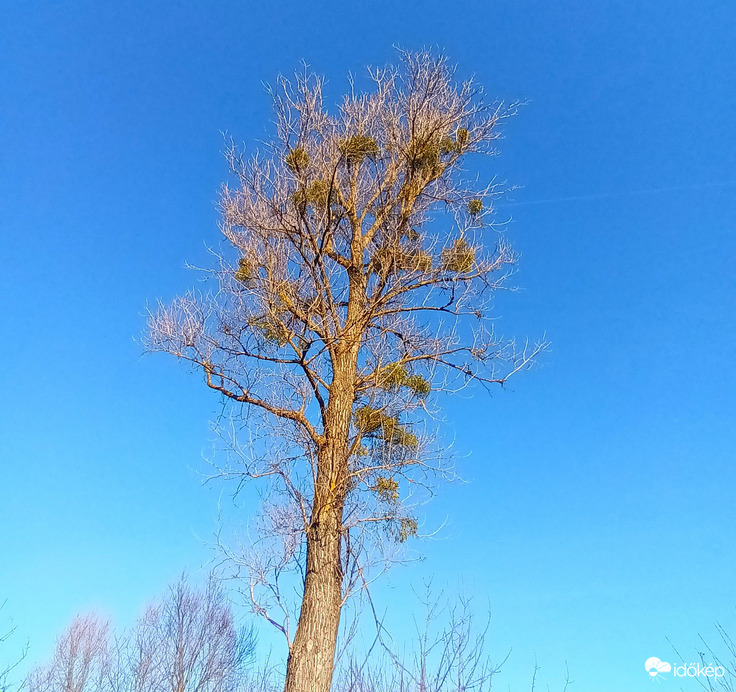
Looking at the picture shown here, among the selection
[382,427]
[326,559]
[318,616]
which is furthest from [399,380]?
[318,616]

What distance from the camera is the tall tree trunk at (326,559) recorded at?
4.65m

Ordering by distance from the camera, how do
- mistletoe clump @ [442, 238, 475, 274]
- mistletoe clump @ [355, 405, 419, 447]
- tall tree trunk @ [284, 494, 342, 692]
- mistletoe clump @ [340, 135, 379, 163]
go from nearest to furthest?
tall tree trunk @ [284, 494, 342, 692] < mistletoe clump @ [355, 405, 419, 447] < mistletoe clump @ [340, 135, 379, 163] < mistletoe clump @ [442, 238, 475, 274]

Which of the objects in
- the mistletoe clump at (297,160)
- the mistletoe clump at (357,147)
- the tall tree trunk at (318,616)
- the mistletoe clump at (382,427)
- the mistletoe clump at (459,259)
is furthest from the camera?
the mistletoe clump at (459,259)

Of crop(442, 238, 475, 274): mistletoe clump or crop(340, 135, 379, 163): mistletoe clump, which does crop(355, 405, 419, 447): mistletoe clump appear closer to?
crop(442, 238, 475, 274): mistletoe clump

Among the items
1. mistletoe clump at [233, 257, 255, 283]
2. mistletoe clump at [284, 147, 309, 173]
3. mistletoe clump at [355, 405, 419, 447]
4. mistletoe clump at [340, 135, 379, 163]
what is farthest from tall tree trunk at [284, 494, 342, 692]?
mistletoe clump at [340, 135, 379, 163]

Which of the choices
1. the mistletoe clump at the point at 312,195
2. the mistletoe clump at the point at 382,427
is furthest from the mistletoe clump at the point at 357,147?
the mistletoe clump at the point at 382,427

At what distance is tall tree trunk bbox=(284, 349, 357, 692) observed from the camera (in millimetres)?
4648

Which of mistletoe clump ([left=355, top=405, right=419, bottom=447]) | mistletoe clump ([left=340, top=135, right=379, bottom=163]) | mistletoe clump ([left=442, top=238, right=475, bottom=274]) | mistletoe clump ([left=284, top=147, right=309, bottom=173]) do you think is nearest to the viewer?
mistletoe clump ([left=355, top=405, right=419, bottom=447])

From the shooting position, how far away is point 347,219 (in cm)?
688

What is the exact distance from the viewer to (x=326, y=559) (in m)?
5.05

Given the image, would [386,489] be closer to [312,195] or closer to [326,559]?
[326,559]

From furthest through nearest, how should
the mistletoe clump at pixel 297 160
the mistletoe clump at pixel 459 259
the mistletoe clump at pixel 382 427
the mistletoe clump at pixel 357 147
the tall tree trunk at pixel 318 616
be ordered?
the mistletoe clump at pixel 459 259
the mistletoe clump at pixel 357 147
the mistletoe clump at pixel 297 160
the mistletoe clump at pixel 382 427
the tall tree trunk at pixel 318 616

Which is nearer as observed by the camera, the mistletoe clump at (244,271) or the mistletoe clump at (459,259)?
the mistletoe clump at (244,271)

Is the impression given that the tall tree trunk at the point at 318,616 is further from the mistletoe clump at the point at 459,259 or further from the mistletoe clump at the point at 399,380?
the mistletoe clump at the point at 459,259
